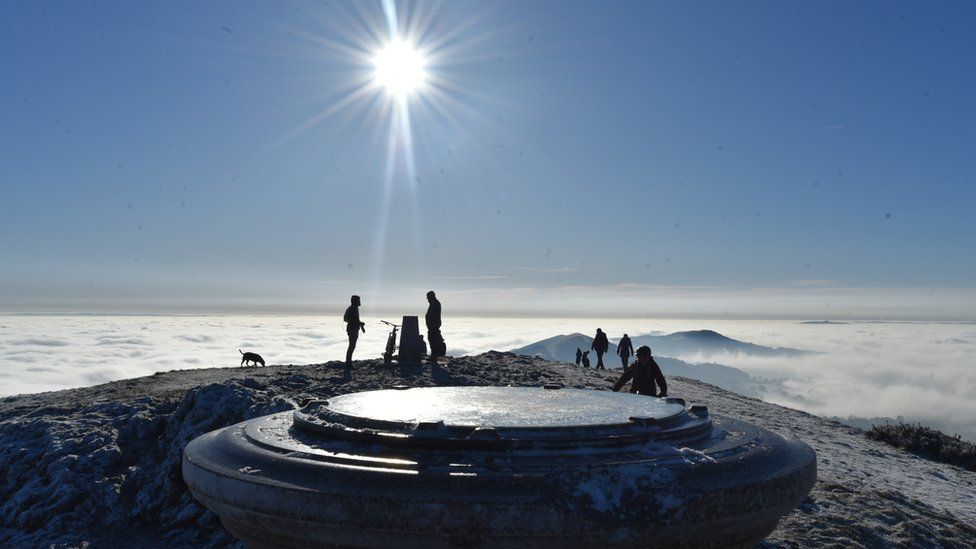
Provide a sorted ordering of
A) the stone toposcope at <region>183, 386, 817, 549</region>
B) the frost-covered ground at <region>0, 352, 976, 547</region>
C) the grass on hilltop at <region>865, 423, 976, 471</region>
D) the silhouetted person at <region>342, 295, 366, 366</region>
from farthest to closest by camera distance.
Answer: the silhouetted person at <region>342, 295, 366, 366</region>
the grass on hilltop at <region>865, 423, 976, 471</region>
the frost-covered ground at <region>0, 352, 976, 547</region>
the stone toposcope at <region>183, 386, 817, 549</region>

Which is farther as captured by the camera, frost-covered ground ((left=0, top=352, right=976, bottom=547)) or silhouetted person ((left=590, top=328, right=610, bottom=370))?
silhouetted person ((left=590, top=328, right=610, bottom=370))

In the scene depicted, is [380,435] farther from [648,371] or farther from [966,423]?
[966,423]

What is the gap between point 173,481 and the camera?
6555mm

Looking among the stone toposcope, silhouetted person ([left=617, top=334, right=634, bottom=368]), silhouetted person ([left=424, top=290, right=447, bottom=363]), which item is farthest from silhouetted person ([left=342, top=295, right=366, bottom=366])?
silhouetted person ([left=617, top=334, right=634, bottom=368])

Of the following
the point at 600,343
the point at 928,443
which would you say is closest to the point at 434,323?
the point at 928,443

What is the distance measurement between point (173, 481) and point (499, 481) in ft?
19.0

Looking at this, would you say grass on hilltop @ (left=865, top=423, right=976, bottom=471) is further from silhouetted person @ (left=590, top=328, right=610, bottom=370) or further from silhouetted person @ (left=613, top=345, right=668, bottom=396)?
silhouetted person @ (left=590, top=328, right=610, bottom=370)

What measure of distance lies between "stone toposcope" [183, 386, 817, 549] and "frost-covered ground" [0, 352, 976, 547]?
3.59 metres

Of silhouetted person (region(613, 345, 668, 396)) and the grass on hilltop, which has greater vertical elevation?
silhouetted person (region(613, 345, 668, 396))

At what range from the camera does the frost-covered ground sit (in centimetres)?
596

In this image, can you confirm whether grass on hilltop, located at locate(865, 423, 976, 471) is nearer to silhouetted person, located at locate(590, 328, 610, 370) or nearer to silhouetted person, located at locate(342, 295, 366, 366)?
silhouetted person, located at locate(590, 328, 610, 370)

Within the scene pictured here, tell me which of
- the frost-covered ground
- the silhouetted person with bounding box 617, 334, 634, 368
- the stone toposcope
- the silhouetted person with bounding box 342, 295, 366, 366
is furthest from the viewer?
the silhouetted person with bounding box 617, 334, 634, 368

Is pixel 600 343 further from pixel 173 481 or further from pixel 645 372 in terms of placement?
pixel 173 481

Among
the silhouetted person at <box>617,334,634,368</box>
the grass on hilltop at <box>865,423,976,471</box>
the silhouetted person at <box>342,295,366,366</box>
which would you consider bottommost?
the grass on hilltop at <box>865,423,976,471</box>
